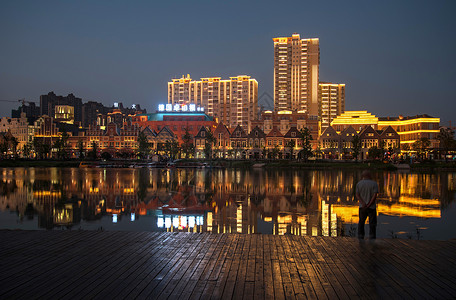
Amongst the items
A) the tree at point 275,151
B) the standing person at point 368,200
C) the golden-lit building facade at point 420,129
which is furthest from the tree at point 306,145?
the standing person at point 368,200

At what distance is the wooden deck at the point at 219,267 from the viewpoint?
26.8ft

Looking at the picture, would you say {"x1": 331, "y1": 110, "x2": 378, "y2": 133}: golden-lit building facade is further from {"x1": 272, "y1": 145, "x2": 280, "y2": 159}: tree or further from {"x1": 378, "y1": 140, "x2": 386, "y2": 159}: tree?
{"x1": 272, "y1": 145, "x2": 280, "y2": 159}: tree

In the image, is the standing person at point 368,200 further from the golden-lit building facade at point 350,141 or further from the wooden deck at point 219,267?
the golden-lit building facade at point 350,141

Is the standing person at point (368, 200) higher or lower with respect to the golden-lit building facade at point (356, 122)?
lower

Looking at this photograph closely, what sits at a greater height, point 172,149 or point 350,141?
point 350,141

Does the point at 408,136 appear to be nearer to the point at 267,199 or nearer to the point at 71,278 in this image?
the point at 267,199

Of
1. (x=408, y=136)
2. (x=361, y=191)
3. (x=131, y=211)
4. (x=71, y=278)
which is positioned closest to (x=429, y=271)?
(x=361, y=191)

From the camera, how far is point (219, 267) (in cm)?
983

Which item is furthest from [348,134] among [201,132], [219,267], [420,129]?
[219,267]

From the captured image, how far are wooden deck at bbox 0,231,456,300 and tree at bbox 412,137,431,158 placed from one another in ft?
390

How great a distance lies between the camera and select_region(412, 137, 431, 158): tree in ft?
391

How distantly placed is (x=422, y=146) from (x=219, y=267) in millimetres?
126731

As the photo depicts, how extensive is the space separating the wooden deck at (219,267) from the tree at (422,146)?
119m

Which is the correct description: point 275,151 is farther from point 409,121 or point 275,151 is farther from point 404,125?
point 404,125
